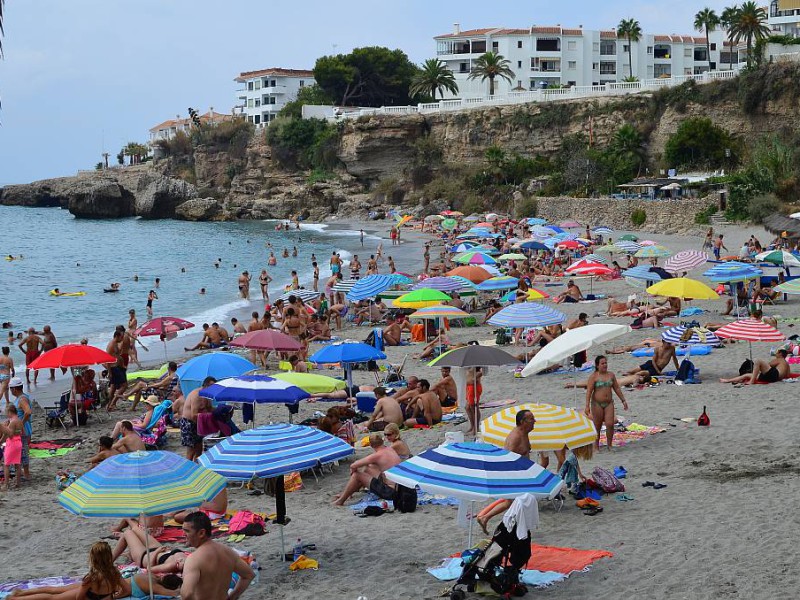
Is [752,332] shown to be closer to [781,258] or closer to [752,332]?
[752,332]

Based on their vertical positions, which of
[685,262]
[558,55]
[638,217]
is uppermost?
[558,55]

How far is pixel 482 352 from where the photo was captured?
39.5 feet

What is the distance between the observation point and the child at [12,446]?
1085 centimetres

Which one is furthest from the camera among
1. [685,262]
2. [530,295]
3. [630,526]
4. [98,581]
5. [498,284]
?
[685,262]

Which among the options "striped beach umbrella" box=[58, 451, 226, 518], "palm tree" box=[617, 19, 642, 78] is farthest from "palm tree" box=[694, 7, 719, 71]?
"striped beach umbrella" box=[58, 451, 226, 518]

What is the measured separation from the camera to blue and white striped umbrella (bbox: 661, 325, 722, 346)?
14719mm

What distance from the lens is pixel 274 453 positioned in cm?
794

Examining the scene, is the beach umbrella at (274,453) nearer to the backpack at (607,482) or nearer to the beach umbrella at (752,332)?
the backpack at (607,482)

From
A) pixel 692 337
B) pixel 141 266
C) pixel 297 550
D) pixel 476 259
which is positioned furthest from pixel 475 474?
pixel 141 266

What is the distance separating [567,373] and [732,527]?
7.95 m

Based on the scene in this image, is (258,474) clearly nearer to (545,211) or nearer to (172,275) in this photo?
(172,275)

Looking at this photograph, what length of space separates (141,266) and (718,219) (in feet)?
96.1

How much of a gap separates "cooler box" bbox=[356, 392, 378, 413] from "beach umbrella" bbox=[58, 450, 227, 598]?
21.8ft

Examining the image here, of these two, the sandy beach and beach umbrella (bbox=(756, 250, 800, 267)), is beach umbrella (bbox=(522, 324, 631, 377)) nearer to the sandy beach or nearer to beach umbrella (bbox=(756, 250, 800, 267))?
the sandy beach
